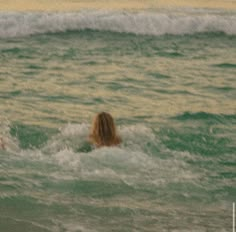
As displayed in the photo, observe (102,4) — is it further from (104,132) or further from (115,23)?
(104,132)

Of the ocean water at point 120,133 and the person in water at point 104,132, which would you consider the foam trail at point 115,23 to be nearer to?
the ocean water at point 120,133

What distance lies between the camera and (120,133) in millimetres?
11500

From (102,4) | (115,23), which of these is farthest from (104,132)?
(102,4)

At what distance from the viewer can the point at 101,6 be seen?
1245 inches

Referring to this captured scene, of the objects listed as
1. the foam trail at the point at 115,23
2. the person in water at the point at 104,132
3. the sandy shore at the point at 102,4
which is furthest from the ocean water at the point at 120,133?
the sandy shore at the point at 102,4

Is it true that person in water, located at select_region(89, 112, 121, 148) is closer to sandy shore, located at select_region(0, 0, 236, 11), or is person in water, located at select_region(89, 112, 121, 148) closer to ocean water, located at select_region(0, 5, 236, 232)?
ocean water, located at select_region(0, 5, 236, 232)

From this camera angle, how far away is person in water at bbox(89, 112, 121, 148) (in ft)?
33.1

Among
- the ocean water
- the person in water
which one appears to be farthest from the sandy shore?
the person in water

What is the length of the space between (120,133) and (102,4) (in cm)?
2155

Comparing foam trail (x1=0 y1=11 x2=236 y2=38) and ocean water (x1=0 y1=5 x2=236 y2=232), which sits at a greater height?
foam trail (x1=0 y1=11 x2=236 y2=38)

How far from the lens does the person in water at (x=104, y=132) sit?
1008 centimetres

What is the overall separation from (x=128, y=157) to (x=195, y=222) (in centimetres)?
226

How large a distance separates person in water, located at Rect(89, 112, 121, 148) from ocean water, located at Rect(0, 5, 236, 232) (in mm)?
187

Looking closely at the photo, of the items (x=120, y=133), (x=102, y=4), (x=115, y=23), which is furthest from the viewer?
(x=102, y=4)
